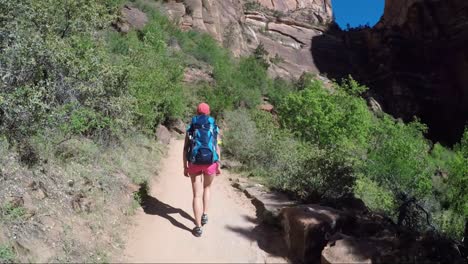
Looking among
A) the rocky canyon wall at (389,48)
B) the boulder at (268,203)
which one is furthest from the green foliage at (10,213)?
the rocky canyon wall at (389,48)

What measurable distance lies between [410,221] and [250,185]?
3152mm

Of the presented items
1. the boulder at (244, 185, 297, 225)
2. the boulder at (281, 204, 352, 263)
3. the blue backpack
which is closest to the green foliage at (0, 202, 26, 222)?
the blue backpack

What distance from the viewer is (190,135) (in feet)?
19.0

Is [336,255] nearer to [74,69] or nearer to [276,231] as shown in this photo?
[276,231]

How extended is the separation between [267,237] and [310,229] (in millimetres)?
1062

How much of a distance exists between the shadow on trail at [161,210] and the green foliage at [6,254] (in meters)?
2.30

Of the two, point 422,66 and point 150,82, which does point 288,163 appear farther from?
point 422,66

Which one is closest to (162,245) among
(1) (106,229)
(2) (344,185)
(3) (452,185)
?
(1) (106,229)

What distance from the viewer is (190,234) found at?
548 cm

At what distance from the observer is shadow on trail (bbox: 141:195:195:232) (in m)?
5.96

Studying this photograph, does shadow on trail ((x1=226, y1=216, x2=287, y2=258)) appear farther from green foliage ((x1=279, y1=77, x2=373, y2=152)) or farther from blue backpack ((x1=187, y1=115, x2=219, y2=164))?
green foliage ((x1=279, y1=77, x2=373, y2=152))

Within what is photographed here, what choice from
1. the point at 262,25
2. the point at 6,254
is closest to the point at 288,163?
the point at 6,254

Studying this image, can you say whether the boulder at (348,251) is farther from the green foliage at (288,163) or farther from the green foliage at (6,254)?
the green foliage at (6,254)

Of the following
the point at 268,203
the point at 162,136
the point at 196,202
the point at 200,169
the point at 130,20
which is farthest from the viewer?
the point at 130,20
